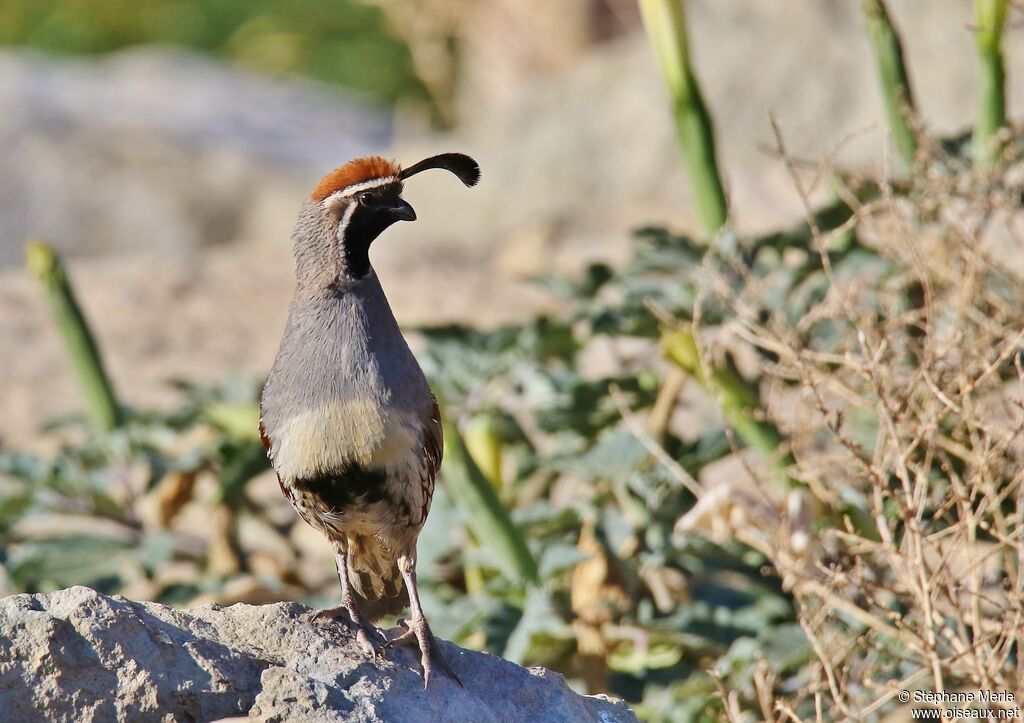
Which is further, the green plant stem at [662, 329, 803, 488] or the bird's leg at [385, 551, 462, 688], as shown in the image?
the green plant stem at [662, 329, 803, 488]

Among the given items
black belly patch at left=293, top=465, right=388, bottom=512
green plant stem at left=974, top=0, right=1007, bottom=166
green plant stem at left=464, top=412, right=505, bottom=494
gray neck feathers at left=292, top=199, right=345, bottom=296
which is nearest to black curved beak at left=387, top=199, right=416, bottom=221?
gray neck feathers at left=292, top=199, right=345, bottom=296

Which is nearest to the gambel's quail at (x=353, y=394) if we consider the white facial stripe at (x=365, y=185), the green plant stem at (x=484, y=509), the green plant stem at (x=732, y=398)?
the white facial stripe at (x=365, y=185)

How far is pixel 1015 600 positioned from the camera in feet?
10.8

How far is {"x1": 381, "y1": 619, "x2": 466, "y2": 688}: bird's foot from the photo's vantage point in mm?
2900

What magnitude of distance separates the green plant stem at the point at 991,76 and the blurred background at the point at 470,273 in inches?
5.0

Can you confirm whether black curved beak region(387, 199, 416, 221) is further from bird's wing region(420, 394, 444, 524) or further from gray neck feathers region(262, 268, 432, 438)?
bird's wing region(420, 394, 444, 524)

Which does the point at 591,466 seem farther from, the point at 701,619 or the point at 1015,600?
the point at 1015,600

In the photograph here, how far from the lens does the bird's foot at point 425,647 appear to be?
114 inches

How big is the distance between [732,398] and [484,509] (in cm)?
72

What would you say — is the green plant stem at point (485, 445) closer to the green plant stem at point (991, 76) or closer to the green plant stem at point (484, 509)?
the green plant stem at point (484, 509)

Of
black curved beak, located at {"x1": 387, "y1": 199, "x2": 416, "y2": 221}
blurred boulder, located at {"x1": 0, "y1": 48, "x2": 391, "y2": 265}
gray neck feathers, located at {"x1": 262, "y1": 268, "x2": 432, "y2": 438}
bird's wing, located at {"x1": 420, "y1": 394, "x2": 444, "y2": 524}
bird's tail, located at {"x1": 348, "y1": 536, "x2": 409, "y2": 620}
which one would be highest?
black curved beak, located at {"x1": 387, "y1": 199, "x2": 416, "y2": 221}

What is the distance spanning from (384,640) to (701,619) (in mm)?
1419

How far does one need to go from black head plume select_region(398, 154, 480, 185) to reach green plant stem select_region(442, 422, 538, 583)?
2.67 feet

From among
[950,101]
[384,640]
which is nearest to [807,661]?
[384,640]
